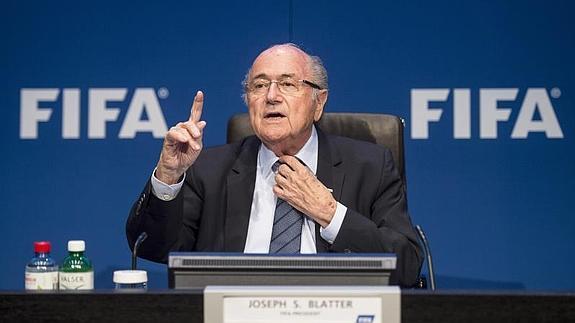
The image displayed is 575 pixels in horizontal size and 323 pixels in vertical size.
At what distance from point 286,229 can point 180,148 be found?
0.44 m

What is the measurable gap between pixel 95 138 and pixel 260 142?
1224 mm

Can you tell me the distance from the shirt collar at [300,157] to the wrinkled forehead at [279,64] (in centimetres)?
22

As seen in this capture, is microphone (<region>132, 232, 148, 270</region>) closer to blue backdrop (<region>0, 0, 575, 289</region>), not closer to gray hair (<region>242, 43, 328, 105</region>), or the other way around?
gray hair (<region>242, 43, 328, 105</region>)

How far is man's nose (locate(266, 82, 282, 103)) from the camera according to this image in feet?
8.84

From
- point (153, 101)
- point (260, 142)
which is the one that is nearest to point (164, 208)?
point (260, 142)

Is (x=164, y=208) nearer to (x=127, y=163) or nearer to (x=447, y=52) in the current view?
(x=127, y=163)

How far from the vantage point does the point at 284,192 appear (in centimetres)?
259

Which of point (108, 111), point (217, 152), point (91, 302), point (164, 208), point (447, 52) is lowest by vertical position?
point (91, 302)

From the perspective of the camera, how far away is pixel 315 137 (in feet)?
9.34

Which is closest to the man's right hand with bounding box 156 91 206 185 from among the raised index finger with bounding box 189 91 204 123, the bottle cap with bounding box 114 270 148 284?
the raised index finger with bounding box 189 91 204 123

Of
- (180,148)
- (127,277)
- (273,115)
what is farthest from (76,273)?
(273,115)

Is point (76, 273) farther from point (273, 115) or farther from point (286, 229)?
point (273, 115)

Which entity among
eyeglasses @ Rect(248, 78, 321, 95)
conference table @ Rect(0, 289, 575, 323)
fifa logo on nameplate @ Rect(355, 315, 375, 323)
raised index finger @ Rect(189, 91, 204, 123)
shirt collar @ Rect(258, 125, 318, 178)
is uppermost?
eyeglasses @ Rect(248, 78, 321, 95)

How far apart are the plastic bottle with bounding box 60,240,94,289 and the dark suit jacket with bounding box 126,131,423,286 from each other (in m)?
0.35
